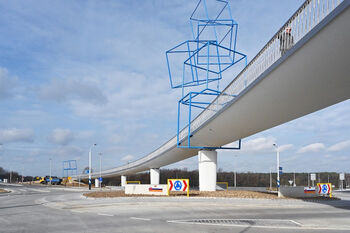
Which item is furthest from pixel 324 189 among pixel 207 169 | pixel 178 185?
pixel 178 185

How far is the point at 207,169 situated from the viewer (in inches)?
1364

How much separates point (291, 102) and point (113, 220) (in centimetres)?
994

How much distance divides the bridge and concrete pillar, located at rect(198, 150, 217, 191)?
522cm

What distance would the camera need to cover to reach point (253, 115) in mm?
21375

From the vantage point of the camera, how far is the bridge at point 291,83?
428 inches

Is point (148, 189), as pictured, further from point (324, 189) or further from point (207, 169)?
point (324, 189)

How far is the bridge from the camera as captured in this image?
35.7ft

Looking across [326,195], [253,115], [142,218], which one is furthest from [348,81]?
[326,195]

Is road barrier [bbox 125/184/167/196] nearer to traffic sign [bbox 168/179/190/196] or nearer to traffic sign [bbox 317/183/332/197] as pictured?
traffic sign [bbox 168/179/190/196]

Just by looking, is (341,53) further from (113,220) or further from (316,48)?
(113,220)

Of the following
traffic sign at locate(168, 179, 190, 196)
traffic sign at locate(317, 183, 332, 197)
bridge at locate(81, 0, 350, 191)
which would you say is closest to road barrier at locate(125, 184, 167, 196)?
traffic sign at locate(168, 179, 190, 196)

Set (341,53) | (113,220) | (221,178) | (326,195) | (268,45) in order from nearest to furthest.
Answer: (341,53) < (113,220) < (268,45) < (326,195) < (221,178)

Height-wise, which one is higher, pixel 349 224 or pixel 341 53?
pixel 341 53

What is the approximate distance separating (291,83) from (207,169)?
68.7 ft
